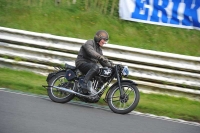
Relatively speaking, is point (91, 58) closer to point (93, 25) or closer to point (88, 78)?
point (88, 78)

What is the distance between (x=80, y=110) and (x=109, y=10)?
5.99 m

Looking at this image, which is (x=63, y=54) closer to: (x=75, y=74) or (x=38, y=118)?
(x=75, y=74)

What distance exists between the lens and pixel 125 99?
9375 millimetres

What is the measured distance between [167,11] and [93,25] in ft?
7.31

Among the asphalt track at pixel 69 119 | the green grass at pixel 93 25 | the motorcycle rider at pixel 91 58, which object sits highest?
the green grass at pixel 93 25

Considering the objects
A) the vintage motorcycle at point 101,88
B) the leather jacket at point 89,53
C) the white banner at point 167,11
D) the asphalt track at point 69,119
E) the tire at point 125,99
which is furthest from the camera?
the white banner at point 167,11

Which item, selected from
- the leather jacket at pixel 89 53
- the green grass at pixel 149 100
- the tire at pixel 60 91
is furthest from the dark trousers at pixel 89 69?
the green grass at pixel 149 100

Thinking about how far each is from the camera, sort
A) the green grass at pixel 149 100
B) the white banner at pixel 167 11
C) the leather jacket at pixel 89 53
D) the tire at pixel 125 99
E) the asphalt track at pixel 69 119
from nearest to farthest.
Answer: the asphalt track at pixel 69 119
the tire at pixel 125 99
the leather jacket at pixel 89 53
the green grass at pixel 149 100
the white banner at pixel 167 11

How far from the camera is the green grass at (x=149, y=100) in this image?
Answer: 981 centimetres

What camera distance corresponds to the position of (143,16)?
44.7ft

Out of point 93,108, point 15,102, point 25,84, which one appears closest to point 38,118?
point 15,102

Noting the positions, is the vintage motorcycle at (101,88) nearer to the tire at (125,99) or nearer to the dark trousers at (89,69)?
the tire at (125,99)

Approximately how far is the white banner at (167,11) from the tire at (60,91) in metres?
4.32

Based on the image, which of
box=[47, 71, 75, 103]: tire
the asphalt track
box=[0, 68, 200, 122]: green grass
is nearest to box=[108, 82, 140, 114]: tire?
the asphalt track
